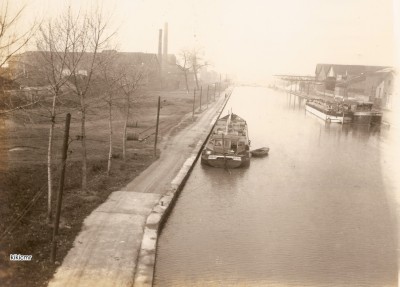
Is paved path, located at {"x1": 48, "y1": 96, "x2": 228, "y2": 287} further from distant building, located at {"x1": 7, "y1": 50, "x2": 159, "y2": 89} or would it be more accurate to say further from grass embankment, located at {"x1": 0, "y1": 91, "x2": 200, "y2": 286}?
distant building, located at {"x1": 7, "y1": 50, "x2": 159, "y2": 89}

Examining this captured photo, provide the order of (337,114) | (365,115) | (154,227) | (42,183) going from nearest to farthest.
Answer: (154,227) < (42,183) < (365,115) < (337,114)

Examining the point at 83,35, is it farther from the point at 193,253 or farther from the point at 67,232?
the point at 193,253

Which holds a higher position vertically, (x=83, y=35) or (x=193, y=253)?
(x=83, y=35)

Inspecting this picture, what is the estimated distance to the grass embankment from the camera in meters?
11.0

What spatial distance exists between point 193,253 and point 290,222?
507 cm

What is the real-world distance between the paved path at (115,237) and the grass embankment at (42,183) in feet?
1.10

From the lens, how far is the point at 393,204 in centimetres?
1994

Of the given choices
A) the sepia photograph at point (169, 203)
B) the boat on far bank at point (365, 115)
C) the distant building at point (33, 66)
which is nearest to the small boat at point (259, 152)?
the sepia photograph at point (169, 203)

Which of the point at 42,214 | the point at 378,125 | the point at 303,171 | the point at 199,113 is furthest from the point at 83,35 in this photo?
the point at 378,125

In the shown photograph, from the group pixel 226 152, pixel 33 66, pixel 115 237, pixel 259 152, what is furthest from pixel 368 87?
pixel 115 237

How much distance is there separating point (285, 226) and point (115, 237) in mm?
6831

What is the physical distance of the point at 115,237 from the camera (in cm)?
1303

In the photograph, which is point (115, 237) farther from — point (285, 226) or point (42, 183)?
point (285, 226)

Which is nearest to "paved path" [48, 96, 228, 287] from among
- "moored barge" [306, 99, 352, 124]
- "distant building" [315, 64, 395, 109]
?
"moored barge" [306, 99, 352, 124]
